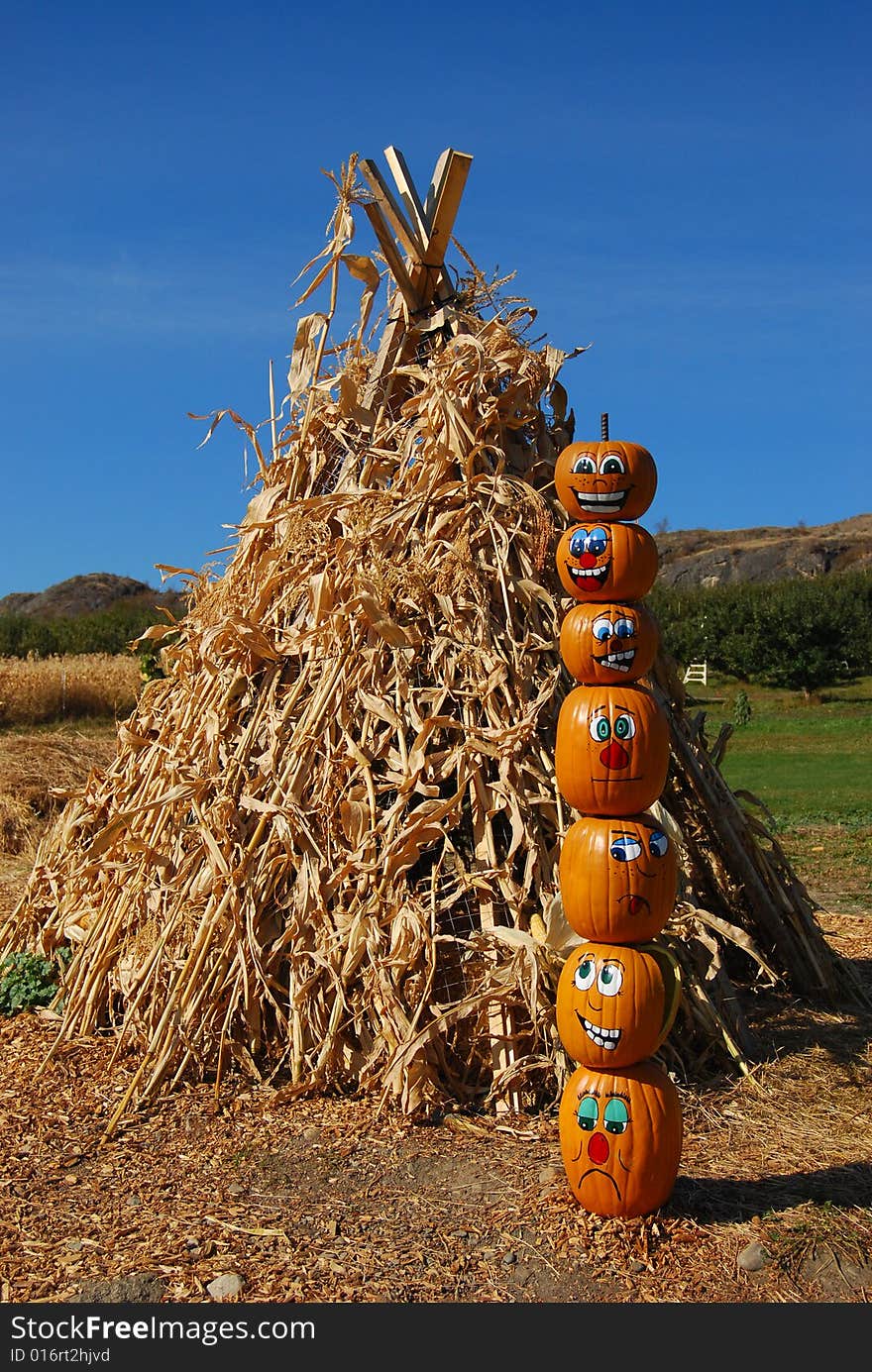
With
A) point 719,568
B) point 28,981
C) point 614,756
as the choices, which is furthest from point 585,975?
point 719,568

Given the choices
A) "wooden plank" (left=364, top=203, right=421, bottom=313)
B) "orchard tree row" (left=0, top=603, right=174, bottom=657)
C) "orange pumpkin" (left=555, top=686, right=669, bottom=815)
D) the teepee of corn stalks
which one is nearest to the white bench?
"orchard tree row" (left=0, top=603, right=174, bottom=657)

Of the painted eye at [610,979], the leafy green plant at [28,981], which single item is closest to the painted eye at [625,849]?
the painted eye at [610,979]

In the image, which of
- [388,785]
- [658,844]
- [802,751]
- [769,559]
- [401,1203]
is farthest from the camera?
[769,559]

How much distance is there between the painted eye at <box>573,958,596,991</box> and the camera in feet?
12.5

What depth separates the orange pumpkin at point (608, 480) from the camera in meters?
4.00

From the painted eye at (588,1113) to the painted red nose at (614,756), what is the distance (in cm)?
106

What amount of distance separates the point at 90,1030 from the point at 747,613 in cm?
3189

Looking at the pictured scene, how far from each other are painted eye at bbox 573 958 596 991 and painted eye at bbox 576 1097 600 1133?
36 cm

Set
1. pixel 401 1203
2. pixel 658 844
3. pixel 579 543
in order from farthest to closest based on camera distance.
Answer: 1. pixel 401 1203
2. pixel 579 543
3. pixel 658 844

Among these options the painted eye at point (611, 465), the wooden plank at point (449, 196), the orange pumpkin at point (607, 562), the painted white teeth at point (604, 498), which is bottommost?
the orange pumpkin at point (607, 562)

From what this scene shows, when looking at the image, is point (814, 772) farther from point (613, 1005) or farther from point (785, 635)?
point (785, 635)

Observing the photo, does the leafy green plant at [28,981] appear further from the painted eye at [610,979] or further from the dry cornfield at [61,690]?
the dry cornfield at [61,690]

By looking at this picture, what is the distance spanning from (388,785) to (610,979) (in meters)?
1.57

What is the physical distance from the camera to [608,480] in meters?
4.00
